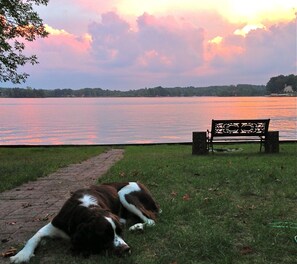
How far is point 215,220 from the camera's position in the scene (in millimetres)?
5988

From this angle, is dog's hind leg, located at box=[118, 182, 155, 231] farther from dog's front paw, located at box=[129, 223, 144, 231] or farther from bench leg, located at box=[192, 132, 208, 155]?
bench leg, located at box=[192, 132, 208, 155]

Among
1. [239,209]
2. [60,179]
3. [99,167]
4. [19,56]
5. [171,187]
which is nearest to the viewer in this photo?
[239,209]

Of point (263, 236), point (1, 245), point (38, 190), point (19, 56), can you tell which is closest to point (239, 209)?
point (263, 236)

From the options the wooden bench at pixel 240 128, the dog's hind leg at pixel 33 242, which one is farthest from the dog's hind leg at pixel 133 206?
the wooden bench at pixel 240 128

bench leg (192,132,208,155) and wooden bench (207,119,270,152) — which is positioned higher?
wooden bench (207,119,270,152)

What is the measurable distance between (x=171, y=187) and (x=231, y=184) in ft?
3.90

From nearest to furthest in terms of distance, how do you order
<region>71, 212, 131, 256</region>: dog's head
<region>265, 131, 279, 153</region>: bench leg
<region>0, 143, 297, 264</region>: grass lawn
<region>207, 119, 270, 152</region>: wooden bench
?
<region>71, 212, 131, 256</region>: dog's head
<region>0, 143, 297, 264</region>: grass lawn
<region>265, 131, 279, 153</region>: bench leg
<region>207, 119, 270, 152</region>: wooden bench

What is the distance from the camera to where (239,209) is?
6559 mm

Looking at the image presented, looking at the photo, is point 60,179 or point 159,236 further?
point 60,179

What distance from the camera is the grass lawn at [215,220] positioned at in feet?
14.9

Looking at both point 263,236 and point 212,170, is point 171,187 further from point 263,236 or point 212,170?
point 263,236

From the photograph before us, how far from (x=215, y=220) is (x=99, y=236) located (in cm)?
A: 226

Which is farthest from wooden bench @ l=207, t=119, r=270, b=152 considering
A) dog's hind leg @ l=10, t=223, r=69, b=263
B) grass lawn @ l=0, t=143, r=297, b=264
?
dog's hind leg @ l=10, t=223, r=69, b=263

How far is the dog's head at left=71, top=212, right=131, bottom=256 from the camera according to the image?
13.6 feet
